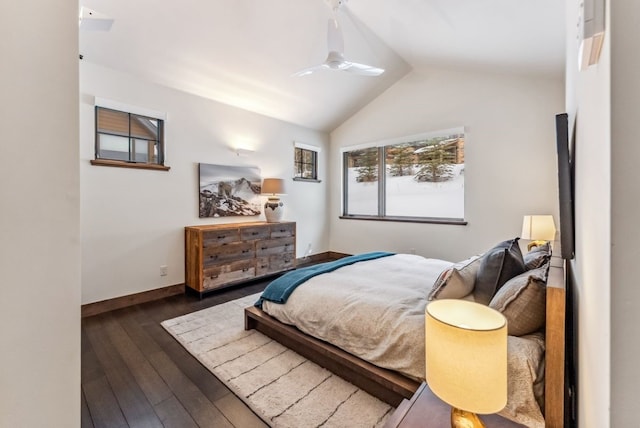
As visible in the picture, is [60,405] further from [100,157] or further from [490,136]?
[490,136]

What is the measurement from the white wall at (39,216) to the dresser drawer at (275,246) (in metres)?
3.46

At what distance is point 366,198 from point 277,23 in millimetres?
3262

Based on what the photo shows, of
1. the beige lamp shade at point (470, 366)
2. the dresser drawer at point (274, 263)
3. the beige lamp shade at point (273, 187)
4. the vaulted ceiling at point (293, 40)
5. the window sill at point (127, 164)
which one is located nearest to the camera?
the beige lamp shade at point (470, 366)

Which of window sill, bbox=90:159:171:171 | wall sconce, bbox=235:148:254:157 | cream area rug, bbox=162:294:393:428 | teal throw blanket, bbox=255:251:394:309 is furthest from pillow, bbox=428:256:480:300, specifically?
wall sconce, bbox=235:148:254:157

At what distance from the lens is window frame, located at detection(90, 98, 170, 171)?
3.05 metres

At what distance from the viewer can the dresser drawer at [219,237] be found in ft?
11.5

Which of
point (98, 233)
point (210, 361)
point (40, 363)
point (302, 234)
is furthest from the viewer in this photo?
point (302, 234)

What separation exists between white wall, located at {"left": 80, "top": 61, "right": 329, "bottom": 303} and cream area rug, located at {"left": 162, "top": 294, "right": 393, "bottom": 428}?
105 cm

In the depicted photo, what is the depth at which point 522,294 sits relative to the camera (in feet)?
4.51

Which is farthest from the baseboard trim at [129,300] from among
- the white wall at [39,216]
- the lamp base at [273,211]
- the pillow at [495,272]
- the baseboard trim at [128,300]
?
the pillow at [495,272]

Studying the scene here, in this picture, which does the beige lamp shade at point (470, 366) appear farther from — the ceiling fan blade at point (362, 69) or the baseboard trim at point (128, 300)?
the baseboard trim at point (128, 300)

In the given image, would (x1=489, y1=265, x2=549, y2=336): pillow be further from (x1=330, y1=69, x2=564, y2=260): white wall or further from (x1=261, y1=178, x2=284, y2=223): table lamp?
(x1=261, y1=178, x2=284, y2=223): table lamp

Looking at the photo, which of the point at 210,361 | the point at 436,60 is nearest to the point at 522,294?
the point at 210,361

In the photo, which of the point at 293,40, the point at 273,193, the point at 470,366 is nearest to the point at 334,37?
the point at 293,40
